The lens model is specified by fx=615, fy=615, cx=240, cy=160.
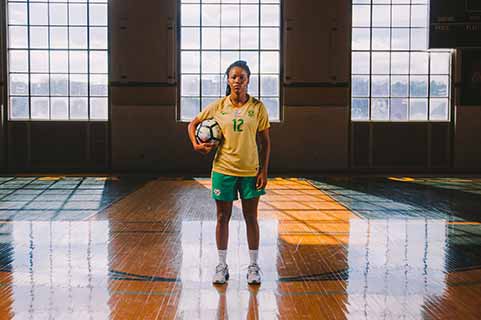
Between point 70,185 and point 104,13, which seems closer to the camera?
point 70,185

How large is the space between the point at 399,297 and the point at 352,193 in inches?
208

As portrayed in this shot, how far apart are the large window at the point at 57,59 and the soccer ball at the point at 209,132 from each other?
28.5 feet

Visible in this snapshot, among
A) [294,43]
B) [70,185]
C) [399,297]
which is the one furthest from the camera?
[294,43]

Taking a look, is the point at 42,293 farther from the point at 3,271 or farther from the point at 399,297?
the point at 399,297

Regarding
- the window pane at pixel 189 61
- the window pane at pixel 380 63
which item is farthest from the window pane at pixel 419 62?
the window pane at pixel 189 61

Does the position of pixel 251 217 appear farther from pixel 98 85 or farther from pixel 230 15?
pixel 230 15

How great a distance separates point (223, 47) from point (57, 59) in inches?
128

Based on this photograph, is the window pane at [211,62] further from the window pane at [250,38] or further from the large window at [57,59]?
the large window at [57,59]

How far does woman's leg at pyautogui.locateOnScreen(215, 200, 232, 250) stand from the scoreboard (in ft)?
27.4

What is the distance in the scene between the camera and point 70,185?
9.62m

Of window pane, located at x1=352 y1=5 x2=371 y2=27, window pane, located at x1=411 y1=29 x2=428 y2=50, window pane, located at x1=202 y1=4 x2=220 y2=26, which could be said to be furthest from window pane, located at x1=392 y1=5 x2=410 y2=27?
window pane, located at x1=202 y1=4 x2=220 y2=26

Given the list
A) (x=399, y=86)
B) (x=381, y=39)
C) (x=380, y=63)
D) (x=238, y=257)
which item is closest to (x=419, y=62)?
(x=399, y=86)

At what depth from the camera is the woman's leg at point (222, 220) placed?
3.72m

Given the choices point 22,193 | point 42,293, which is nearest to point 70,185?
point 22,193
